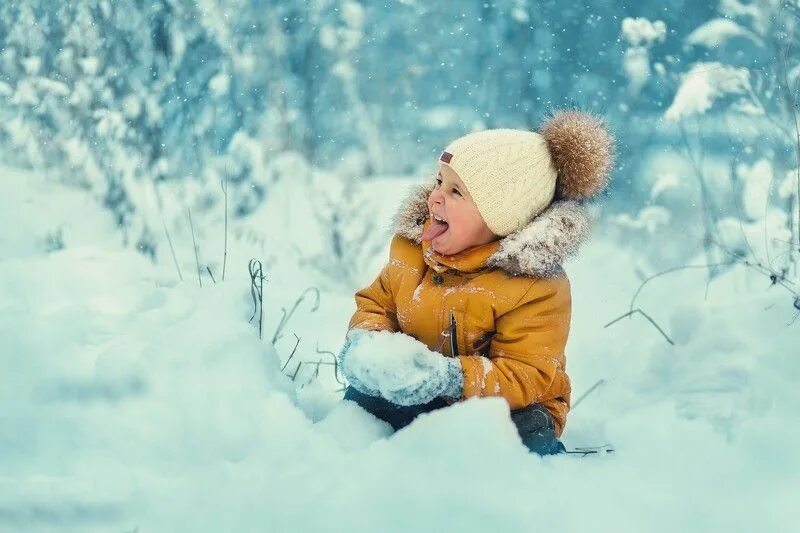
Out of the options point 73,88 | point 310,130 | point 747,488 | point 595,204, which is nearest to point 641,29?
point 310,130

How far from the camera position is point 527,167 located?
6.66 ft

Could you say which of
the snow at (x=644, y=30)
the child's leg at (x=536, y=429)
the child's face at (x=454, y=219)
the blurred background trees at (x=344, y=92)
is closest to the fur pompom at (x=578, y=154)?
the child's face at (x=454, y=219)

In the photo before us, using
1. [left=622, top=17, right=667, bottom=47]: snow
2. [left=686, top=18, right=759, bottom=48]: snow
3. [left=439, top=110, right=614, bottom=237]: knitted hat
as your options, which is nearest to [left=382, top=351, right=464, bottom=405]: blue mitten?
[left=439, top=110, right=614, bottom=237]: knitted hat

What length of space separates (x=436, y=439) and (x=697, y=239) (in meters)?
4.12

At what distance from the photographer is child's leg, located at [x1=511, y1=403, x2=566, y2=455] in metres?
1.91

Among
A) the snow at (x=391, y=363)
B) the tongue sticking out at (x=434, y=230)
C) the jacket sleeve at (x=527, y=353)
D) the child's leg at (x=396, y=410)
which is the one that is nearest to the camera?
the snow at (x=391, y=363)

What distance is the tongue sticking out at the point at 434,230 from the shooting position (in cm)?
206

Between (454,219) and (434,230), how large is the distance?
71 mm

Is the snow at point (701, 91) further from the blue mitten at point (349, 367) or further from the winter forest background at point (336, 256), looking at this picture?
the blue mitten at point (349, 367)

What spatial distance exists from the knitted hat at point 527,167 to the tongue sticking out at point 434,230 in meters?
0.12

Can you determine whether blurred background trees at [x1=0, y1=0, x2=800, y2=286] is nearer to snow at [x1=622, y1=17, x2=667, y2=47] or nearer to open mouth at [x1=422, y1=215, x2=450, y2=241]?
snow at [x1=622, y1=17, x2=667, y2=47]

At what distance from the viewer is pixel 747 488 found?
49.5 inches

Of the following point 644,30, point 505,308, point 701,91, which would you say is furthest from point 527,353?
point 644,30

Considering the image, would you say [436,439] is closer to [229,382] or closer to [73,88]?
Answer: [229,382]
